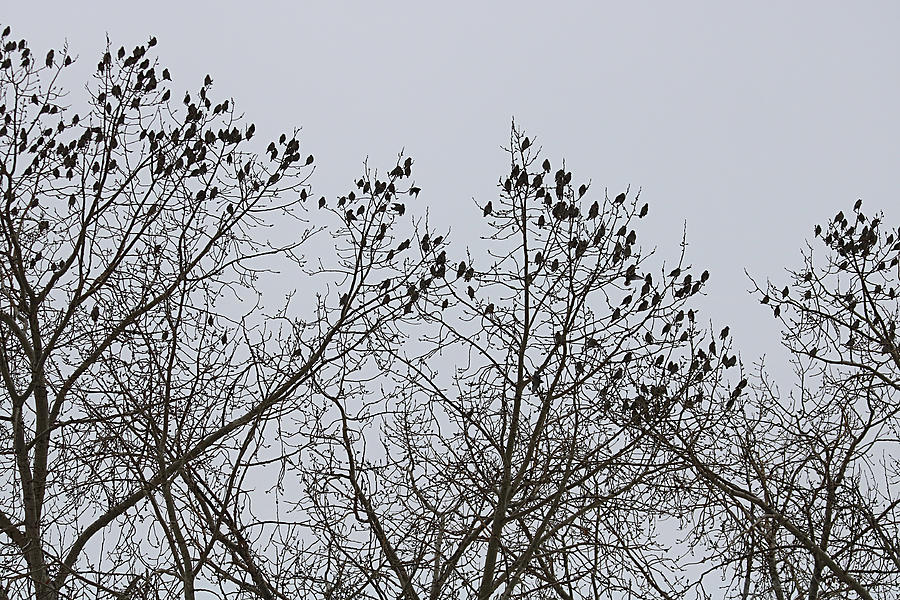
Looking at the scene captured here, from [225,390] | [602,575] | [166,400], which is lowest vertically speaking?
[602,575]

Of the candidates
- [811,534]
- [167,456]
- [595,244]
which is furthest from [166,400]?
[811,534]

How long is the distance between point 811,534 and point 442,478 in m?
2.25

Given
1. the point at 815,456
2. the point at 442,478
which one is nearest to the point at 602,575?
the point at 442,478

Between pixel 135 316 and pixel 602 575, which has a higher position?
pixel 135 316

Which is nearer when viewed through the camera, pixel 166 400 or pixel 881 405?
pixel 166 400

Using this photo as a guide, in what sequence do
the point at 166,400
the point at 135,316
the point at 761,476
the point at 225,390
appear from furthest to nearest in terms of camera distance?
the point at 135,316 → the point at 225,390 → the point at 761,476 → the point at 166,400

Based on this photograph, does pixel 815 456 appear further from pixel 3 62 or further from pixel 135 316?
pixel 3 62

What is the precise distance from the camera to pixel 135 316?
7613 millimetres

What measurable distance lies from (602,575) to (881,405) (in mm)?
2352

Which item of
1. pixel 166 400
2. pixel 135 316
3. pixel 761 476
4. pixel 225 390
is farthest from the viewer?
pixel 135 316

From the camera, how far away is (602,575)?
6.36m

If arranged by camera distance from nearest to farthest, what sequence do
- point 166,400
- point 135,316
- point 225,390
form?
point 166,400 → point 225,390 → point 135,316

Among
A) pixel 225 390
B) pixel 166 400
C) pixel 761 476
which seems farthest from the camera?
pixel 225 390

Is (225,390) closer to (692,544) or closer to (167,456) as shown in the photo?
(167,456)
